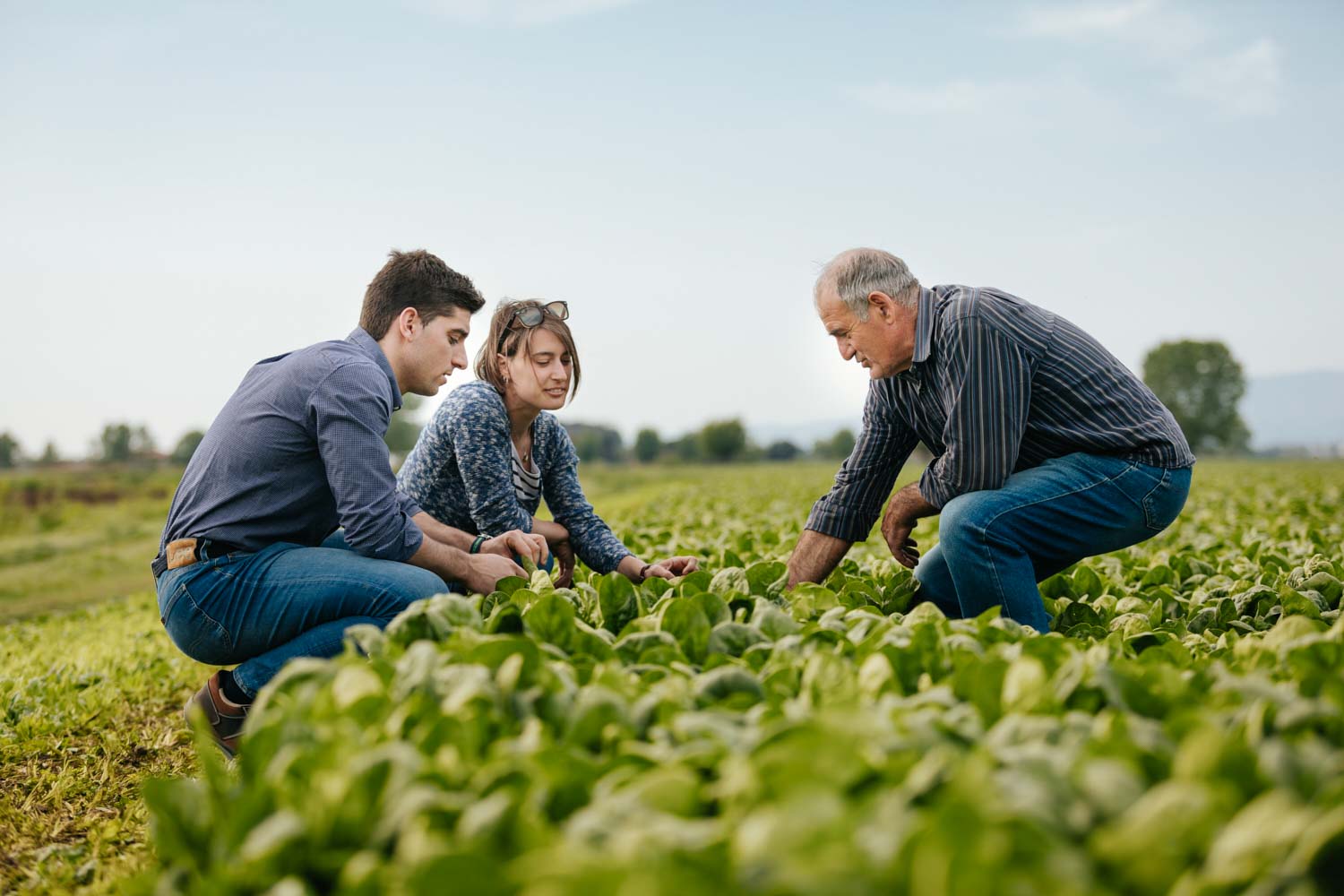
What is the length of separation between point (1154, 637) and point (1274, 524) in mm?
7218

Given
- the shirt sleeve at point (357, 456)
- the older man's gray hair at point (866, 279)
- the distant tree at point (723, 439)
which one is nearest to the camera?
the shirt sleeve at point (357, 456)

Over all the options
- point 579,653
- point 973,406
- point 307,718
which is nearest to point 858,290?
point 973,406

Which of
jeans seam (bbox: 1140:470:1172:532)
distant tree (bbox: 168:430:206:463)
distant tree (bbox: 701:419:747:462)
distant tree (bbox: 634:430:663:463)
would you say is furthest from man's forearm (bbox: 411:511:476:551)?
distant tree (bbox: 634:430:663:463)

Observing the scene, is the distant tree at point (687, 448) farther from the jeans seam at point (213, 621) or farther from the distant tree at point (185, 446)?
the jeans seam at point (213, 621)

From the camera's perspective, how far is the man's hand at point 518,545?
13.5ft

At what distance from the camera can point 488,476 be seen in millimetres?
4719

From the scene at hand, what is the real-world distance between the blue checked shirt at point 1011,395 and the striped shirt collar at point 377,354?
2164 millimetres

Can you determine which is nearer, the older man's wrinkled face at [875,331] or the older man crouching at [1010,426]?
the older man crouching at [1010,426]

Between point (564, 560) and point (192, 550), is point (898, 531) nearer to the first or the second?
point (564, 560)

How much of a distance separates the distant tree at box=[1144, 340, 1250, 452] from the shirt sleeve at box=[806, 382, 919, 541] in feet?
350

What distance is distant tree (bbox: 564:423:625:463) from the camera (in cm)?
11050

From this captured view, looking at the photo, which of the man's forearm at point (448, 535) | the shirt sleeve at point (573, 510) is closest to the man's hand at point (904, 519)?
the shirt sleeve at point (573, 510)

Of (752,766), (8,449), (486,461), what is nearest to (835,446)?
(8,449)

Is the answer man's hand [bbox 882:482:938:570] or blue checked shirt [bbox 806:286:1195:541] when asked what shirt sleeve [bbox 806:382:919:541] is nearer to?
man's hand [bbox 882:482:938:570]
